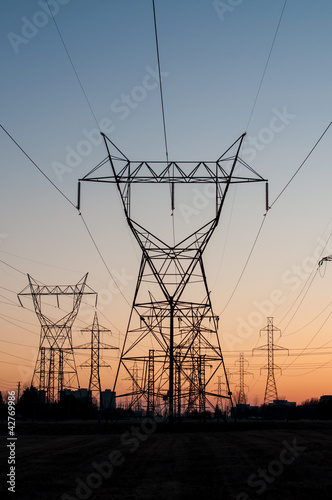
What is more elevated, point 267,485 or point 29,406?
point 29,406

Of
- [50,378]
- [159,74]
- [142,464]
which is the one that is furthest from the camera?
[50,378]

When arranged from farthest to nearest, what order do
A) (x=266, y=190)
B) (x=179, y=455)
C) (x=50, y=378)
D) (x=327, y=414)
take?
(x=327, y=414), (x=50, y=378), (x=266, y=190), (x=179, y=455)

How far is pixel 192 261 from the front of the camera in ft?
112

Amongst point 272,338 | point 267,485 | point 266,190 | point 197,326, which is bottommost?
point 267,485

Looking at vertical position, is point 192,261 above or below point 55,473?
above

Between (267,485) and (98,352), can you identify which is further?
(98,352)

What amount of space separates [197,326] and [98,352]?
3746 cm

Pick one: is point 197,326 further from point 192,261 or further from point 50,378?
point 50,378

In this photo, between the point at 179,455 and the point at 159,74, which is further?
the point at 159,74

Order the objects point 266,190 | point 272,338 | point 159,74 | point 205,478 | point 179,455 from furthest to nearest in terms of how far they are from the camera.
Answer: point 272,338 → point 266,190 → point 159,74 → point 179,455 → point 205,478

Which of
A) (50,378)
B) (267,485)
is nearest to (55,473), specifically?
(267,485)

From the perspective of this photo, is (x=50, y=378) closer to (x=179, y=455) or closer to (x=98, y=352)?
(x=98, y=352)

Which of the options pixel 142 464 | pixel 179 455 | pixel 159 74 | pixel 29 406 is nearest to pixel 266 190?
pixel 159 74

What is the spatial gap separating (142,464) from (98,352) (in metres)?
61.8
